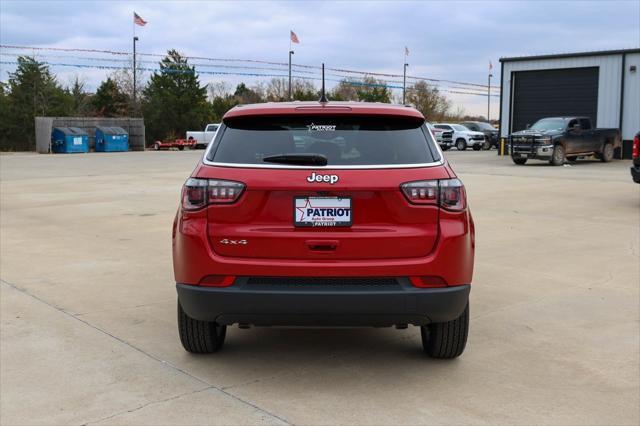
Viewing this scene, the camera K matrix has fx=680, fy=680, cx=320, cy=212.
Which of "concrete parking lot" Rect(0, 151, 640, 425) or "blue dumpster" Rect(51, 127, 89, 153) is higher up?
"blue dumpster" Rect(51, 127, 89, 153)

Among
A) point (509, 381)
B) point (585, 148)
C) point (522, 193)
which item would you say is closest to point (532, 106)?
point (585, 148)

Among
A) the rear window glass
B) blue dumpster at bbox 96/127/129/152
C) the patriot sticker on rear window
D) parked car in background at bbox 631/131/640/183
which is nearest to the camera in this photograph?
the rear window glass

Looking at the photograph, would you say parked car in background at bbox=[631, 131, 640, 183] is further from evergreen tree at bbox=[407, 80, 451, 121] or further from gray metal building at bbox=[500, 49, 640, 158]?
evergreen tree at bbox=[407, 80, 451, 121]

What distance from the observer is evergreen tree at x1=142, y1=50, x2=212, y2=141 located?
55000mm

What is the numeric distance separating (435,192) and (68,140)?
40.4 meters

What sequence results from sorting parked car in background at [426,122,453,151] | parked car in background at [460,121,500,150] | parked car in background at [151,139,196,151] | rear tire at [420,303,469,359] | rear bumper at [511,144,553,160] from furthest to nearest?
parked car in background at [151,139,196,151] → parked car in background at [460,121,500,150] → parked car in background at [426,122,453,151] → rear bumper at [511,144,553,160] → rear tire at [420,303,469,359]

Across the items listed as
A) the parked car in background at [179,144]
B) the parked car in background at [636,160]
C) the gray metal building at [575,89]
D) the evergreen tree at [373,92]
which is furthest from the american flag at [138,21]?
the parked car in background at [636,160]

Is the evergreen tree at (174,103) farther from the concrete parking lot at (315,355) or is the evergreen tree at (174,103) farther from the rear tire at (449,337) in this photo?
the rear tire at (449,337)

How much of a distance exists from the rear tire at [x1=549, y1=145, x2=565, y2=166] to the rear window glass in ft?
75.4

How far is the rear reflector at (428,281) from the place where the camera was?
3.83 meters

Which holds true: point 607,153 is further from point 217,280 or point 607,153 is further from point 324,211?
point 217,280

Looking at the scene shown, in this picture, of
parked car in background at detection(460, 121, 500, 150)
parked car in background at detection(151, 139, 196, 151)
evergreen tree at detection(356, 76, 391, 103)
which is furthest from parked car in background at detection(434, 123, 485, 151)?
evergreen tree at detection(356, 76, 391, 103)

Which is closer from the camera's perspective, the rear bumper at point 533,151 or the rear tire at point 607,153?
the rear bumper at point 533,151

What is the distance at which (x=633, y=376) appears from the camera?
4.28 m
